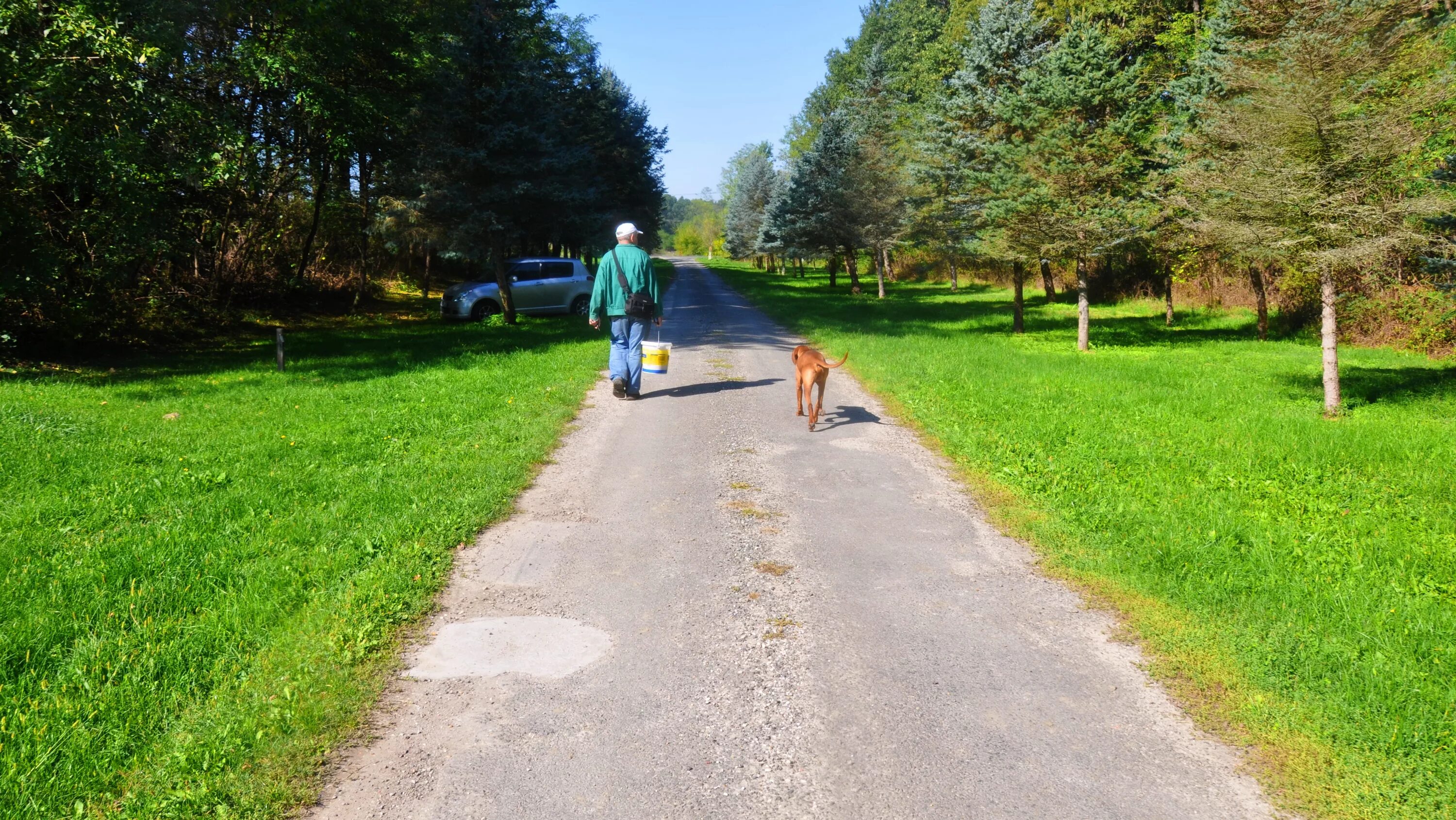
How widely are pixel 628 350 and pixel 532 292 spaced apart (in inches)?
561

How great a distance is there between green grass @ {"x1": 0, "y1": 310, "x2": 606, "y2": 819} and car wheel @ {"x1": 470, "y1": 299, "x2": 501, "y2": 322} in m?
11.9

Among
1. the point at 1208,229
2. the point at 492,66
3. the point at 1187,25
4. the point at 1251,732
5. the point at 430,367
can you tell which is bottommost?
the point at 1251,732

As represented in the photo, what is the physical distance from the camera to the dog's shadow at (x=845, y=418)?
9.02 m

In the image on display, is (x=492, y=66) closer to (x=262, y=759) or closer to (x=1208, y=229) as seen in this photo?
(x=1208, y=229)

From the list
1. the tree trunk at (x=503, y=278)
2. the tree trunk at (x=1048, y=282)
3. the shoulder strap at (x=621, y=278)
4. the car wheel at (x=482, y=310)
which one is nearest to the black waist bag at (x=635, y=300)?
the shoulder strap at (x=621, y=278)

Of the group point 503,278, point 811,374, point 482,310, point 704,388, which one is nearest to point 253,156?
point 503,278

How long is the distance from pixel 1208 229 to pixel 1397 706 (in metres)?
9.55

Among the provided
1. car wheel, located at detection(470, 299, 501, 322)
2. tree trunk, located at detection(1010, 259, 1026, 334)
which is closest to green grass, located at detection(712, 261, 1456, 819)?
tree trunk, located at detection(1010, 259, 1026, 334)

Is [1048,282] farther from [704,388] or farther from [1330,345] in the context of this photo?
[704,388]

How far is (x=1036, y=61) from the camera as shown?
74.1ft

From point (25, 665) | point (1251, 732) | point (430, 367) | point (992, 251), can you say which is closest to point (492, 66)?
point (430, 367)

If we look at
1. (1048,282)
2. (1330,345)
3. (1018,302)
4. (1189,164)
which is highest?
(1189,164)

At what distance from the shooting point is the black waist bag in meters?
9.84

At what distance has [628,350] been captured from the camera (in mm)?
10227
